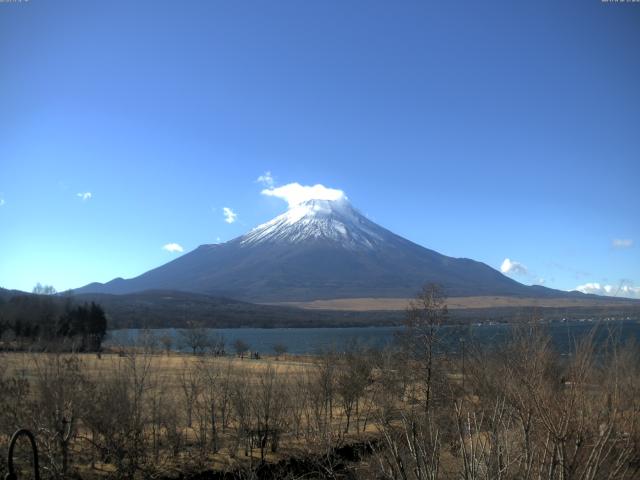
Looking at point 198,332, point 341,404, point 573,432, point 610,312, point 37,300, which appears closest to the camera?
point 573,432

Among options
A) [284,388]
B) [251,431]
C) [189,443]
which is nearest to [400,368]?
[284,388]

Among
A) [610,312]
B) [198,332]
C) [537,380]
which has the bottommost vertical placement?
[198,332]

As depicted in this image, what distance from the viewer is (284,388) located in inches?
899

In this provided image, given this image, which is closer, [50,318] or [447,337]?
[447,337]

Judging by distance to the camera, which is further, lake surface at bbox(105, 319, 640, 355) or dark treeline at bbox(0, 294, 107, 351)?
dark treeline at bbox(0, 294, 107, 351)

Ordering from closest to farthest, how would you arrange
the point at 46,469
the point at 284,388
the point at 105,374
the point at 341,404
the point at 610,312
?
1. the point at 610,312
2. the point at 46,469
3. the point at 105,374
4. the point at 284,388
5. the point at 341,404

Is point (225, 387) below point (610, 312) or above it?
below

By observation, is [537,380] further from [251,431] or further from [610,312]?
[251,431]

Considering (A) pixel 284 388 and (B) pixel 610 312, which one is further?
(A) pixel 284 388

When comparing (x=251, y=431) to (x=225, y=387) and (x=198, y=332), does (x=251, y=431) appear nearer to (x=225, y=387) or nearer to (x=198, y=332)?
(x=225, y=387)

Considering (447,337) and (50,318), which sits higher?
(447,337)

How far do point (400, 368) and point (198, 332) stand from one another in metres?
60.8

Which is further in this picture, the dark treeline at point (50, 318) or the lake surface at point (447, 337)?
the dark treeline at point (50, 318)

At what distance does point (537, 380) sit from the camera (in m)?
6.23
